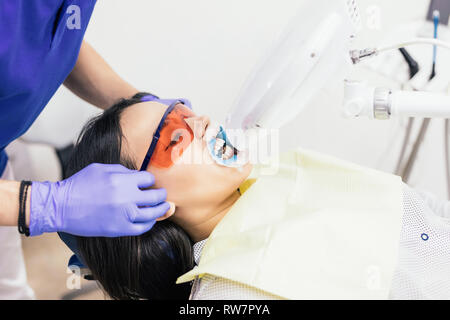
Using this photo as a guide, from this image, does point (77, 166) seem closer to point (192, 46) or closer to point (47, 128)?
point (47, 128)

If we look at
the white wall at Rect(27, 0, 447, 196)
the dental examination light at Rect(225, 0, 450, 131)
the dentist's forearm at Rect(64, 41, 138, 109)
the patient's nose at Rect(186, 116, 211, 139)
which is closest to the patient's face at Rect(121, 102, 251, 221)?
the patient's nose at Rect(186, 116, 211, 139)

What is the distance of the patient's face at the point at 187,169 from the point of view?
3.59 ft

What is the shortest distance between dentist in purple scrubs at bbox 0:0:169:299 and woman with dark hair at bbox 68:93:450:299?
0.05 meters

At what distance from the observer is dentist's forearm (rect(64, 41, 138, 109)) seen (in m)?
1.39

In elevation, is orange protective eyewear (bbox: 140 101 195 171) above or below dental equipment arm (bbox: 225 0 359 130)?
below

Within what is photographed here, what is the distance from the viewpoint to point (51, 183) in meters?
1.02

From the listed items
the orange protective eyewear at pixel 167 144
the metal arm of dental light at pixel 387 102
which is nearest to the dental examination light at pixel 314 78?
the metal arm of dental light at pixel 387 102

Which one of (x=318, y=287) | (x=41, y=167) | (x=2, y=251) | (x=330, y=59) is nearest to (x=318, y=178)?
(x=318, y=287)

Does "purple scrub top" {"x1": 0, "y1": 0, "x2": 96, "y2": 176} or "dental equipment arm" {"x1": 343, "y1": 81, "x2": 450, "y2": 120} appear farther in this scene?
"purple scrub top" {"x1": 0, "y1": 0, "x2": 96, "y2": 176}

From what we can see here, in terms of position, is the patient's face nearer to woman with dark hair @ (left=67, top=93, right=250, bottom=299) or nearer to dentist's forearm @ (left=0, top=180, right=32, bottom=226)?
woman with dark hair @ (left=67, top=93, right=250, bottom=299)

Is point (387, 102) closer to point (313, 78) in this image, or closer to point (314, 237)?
point (313, 78)

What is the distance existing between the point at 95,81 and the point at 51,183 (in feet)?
1.61
